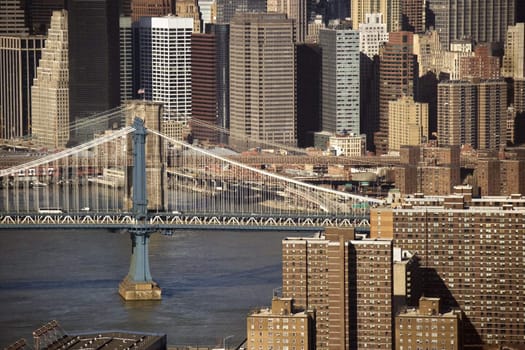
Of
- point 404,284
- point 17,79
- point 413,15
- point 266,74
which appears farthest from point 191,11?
point 404,284

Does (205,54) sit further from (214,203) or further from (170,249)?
(170,249)

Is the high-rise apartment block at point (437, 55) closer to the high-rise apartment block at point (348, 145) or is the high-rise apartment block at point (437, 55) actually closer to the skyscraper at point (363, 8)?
the skyscraper at point (363, 8)

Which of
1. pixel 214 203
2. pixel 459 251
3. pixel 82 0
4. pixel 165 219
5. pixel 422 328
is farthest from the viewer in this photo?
pixel 82 0

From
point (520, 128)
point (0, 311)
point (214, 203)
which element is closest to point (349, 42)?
point (520, 128)

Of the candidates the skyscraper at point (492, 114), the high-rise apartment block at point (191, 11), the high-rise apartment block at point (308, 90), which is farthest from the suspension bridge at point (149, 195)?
the high-rise apartment block at point (191, 11)

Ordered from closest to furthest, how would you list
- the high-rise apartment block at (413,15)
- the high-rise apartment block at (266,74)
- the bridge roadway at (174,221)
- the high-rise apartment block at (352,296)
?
the high-rise apartment block at (352,296) → the bridge roadway at (174,221) → the high-rise apartment block at (266,74) → the high-rise apartment block at (413,15)

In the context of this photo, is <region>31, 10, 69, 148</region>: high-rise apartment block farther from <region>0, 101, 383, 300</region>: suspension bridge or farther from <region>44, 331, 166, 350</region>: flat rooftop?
<region>44, 331, 166, 350</region>: flat rooftop

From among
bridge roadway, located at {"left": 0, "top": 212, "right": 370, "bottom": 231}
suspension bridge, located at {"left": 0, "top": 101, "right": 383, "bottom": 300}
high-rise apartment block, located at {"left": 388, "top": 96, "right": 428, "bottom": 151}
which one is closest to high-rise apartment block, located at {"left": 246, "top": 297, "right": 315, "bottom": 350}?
suspension bridge, located at {"left": 0, "top": 101, "right": 383, "bottom": 300}
